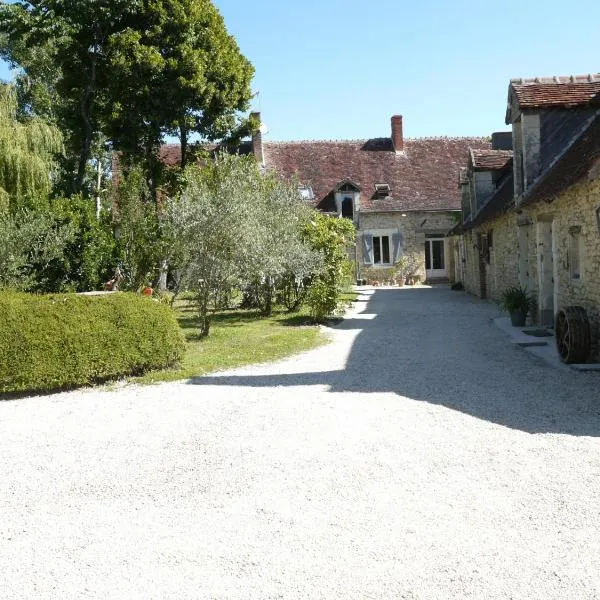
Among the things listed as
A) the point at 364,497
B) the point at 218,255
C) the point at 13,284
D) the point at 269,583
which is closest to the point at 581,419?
the point at 364,497

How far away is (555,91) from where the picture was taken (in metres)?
14.2

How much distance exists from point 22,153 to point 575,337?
58.6 ft

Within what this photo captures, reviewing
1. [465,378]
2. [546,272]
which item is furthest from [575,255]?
[465,378]

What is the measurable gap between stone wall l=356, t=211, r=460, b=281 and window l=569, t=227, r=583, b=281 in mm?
21519

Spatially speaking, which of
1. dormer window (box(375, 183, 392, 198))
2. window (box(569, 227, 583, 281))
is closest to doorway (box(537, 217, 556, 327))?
window (box(569, 227, 583, 281))

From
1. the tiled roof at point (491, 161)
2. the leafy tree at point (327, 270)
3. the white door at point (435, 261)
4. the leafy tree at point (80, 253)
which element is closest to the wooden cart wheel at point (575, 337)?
the leafy tree at point (327, 270)

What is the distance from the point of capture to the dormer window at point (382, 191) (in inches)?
1320

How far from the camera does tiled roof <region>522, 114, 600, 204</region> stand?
9659 mm

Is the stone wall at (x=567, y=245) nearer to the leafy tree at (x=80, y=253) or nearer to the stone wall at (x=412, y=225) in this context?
the leafy tree at (x=80, y=253)

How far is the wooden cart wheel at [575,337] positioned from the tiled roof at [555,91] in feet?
19.4

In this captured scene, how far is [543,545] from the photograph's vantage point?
383cm

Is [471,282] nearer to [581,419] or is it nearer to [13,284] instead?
[13,284]

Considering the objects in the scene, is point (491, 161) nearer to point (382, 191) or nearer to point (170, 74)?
point (170, 74)

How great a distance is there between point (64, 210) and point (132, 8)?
886cm
